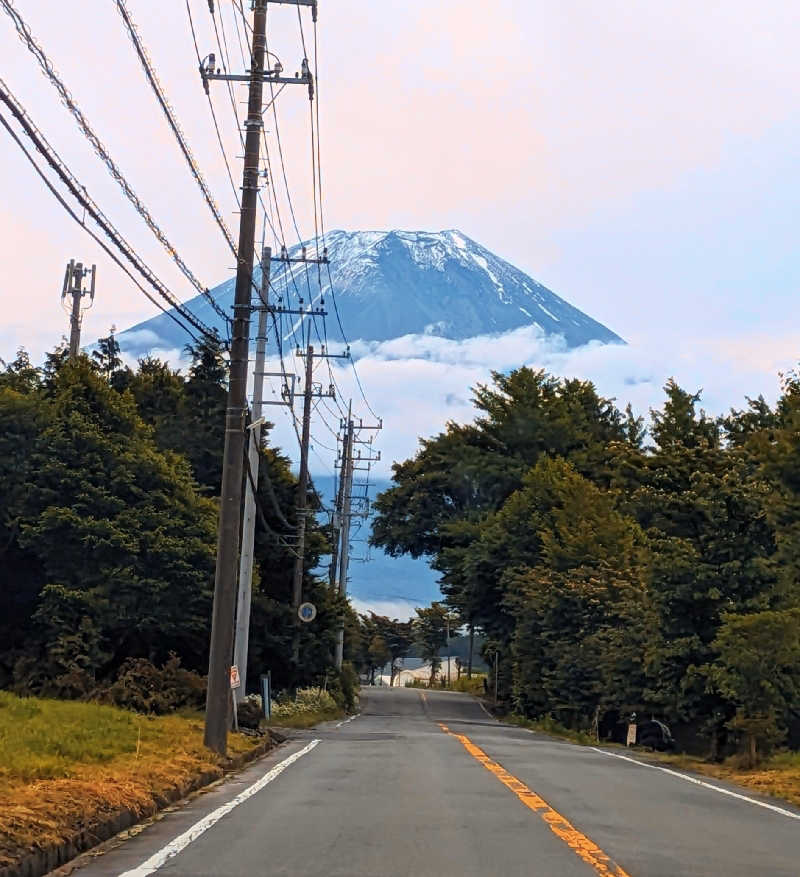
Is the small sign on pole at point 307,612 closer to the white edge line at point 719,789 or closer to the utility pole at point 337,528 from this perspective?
the utility pole at point 337,528

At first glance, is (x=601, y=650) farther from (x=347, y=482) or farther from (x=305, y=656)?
(x=347, y=482)

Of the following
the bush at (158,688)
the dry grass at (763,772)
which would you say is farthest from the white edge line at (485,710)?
the dry grass at (763,772)

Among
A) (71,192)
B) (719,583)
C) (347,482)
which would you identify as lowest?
(719,583)

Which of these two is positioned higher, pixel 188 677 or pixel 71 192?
pixel 71 192

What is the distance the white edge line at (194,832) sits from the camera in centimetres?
840

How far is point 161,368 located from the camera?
160 ft

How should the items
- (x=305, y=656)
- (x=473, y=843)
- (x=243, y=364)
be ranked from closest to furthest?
(x=473, y=843)
(x=243, y=364)
(x=305, y=656)

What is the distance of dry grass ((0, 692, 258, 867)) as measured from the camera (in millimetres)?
9117

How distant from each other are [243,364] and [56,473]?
14.6 meters

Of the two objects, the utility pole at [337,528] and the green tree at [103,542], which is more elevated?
the utility pole at [337,528]

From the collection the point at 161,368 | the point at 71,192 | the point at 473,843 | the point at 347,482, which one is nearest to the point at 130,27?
the point at 71,192

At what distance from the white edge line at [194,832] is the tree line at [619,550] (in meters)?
10.8

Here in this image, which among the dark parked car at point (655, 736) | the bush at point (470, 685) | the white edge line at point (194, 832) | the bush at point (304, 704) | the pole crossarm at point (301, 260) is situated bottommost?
the white edge line at point (194, 832)

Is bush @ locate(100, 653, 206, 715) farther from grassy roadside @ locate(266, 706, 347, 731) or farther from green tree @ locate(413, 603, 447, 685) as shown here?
green tree @ locate(413, 603, 447, 685)
